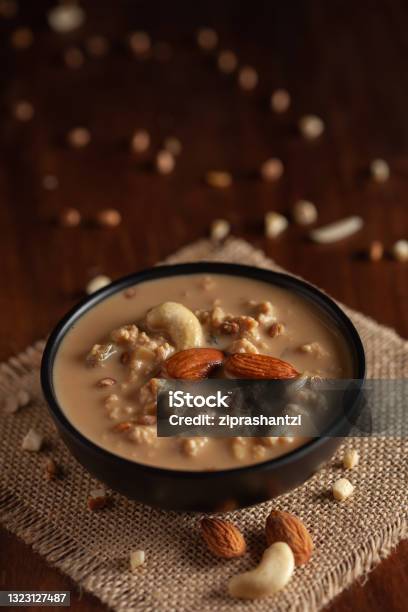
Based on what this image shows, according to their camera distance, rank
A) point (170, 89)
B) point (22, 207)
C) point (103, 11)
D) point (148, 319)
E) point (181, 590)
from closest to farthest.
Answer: point (181, 590) < point (148, 319) < point (22, 207) < point (170, 89) < point (103, 11)

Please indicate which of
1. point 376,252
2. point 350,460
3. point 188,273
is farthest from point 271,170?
point 350,460

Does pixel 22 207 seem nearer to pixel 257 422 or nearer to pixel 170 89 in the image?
pixel 170 89

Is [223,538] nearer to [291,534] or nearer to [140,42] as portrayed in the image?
[291,534]

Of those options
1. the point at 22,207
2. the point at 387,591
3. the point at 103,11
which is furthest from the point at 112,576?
the point at 103,11

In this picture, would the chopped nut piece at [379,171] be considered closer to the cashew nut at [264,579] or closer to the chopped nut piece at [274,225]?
the chopped nut piece at [274,225]

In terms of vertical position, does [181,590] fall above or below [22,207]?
above

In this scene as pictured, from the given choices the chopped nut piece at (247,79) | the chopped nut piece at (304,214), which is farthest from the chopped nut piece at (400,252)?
the chopped nut piece at (247,79)
